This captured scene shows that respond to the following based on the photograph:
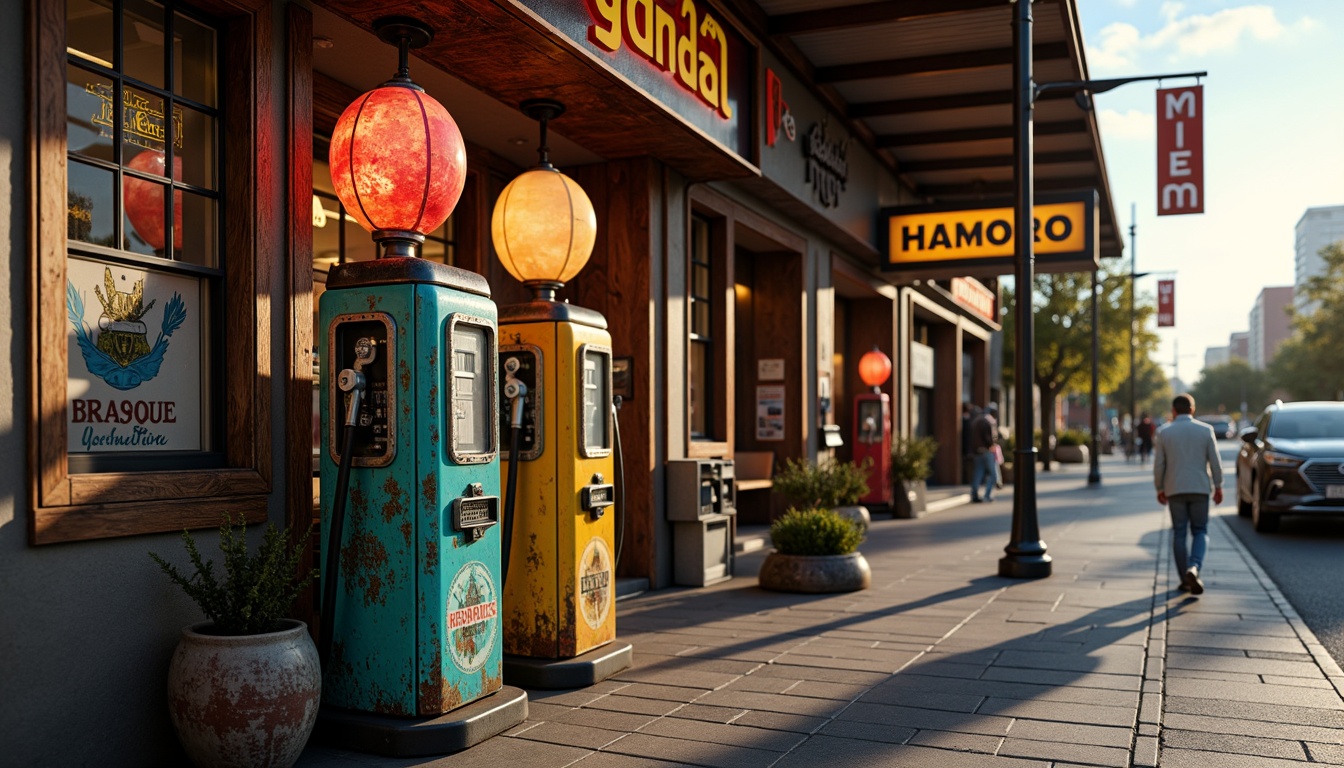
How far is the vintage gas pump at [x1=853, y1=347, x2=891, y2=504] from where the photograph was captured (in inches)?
599

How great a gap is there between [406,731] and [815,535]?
4.92 m

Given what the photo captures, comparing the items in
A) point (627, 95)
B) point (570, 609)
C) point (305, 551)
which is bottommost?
point (570, 609)

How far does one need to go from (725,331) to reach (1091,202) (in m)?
5.30

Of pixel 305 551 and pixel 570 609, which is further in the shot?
pixel 570 609

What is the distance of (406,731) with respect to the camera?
14.4ft

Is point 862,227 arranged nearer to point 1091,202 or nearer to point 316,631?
point 1091,202

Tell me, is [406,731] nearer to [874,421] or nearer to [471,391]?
[471,391]

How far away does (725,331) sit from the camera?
34.4 feet

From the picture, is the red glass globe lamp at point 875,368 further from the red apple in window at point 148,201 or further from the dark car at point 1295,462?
the red apple in window at point 148,201

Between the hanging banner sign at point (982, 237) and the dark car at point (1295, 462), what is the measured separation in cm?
339

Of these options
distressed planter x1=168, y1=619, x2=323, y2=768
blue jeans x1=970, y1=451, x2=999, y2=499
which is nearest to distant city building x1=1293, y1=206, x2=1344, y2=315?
blue jeans x1=970, y1=451, x2=999, y2=499

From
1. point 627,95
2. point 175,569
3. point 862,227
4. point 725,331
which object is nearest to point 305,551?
point 175,569

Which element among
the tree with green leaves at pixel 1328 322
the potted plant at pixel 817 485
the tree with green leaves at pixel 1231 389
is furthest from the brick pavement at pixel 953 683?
the tree with green leaves at pixel 1231 389

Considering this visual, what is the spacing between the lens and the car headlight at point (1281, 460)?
12905mm
